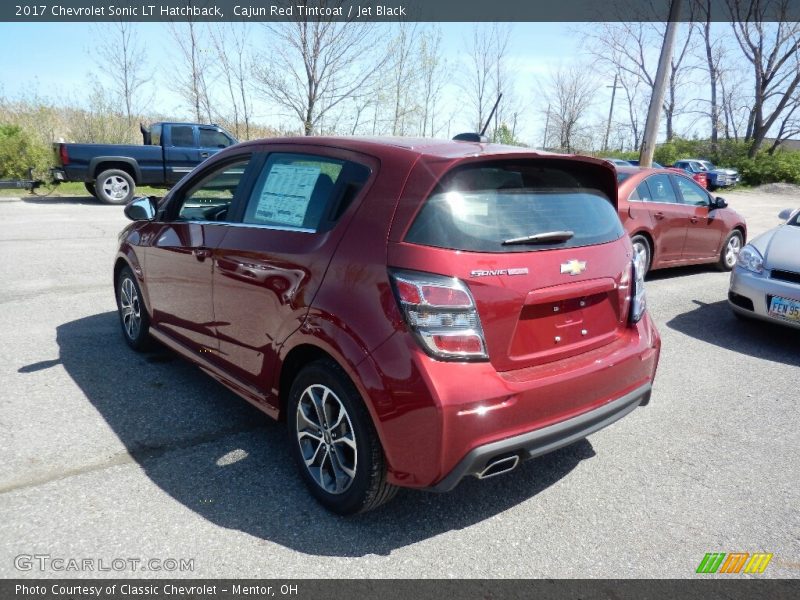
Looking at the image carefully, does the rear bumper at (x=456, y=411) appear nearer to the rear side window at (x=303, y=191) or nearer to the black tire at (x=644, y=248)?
the rear side window at (x=303, y=191)

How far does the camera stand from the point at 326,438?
2744 mm

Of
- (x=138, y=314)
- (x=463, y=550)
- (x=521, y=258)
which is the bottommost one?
(x=463, y=550)

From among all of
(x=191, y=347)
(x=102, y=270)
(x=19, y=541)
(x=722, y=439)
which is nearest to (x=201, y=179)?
(x=191, y=347)

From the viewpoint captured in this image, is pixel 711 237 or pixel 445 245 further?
pixel 711 237

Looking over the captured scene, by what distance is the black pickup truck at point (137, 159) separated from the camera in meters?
14.2

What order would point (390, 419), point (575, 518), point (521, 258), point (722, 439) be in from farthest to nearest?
point (722, 439) → point (575, 518) → point (521, 258) → point (390, 419)

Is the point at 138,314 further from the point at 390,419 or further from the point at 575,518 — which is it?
the point at 575,518

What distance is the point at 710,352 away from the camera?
5.38m

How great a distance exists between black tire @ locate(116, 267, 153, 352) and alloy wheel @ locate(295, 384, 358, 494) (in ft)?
7.26

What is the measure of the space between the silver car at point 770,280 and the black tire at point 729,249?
3.15 m

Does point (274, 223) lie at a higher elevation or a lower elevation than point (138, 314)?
higher

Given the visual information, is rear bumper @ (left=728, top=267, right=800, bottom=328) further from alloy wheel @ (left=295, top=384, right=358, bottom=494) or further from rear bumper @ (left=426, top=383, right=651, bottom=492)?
alloy wheel @ (left=295, top=384, right=358, bottom=494)

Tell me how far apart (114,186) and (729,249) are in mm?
13771

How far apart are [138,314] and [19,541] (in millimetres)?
2368
